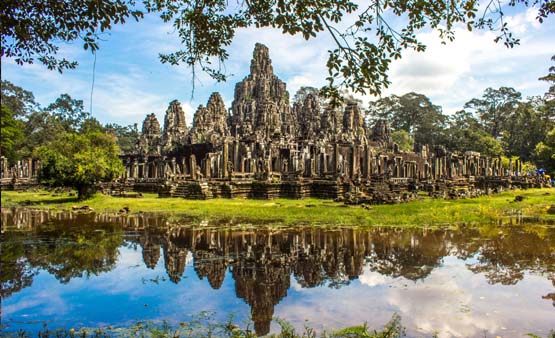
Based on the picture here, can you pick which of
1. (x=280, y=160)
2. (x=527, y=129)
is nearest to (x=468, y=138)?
(x=527, y=129)

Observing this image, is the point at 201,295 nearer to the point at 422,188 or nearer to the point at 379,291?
the point at 379,291

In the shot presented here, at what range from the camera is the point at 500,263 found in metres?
8.03

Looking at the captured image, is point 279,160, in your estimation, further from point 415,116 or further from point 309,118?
point 415,116

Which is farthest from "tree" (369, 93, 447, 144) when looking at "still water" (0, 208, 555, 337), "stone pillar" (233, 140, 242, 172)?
"still water" (0, 208, 555, 337)

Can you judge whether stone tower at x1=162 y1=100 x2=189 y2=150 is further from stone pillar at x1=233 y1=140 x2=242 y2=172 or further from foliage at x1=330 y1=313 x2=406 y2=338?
foliage at x1=330 y1=313 x2=406 y2=338

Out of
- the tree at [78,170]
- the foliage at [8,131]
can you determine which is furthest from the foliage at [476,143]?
the foliage at [8,131]

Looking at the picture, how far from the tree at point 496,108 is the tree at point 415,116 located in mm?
6457

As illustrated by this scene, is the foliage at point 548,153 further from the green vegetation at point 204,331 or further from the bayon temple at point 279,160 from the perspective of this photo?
the green vegetation at point 204,331

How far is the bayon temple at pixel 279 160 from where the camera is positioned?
24.0m

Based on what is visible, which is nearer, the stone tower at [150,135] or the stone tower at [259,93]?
the stone tower at [150,135]

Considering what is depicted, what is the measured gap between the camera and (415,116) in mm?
81938

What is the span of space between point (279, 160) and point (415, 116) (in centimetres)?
5683

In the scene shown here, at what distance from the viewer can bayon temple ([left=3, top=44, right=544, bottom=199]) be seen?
78.7 ft

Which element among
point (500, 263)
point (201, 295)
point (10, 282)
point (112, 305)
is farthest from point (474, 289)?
point (10, 282)
